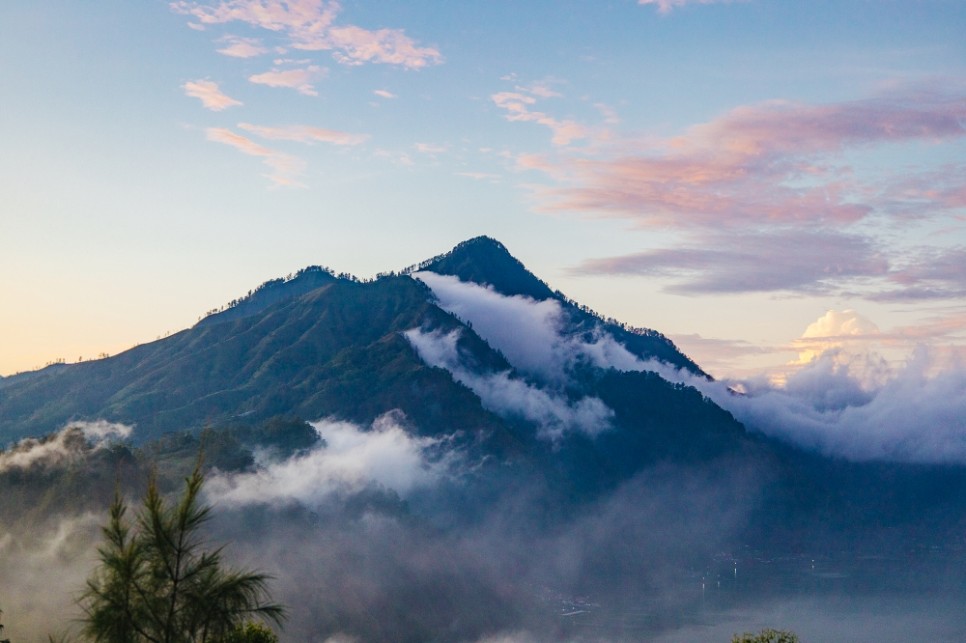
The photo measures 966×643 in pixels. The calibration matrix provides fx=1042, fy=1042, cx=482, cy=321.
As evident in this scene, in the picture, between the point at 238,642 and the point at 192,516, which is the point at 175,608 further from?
the point at 238,642

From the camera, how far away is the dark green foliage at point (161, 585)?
25312mm

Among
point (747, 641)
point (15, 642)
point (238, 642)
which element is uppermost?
point (238, 642)

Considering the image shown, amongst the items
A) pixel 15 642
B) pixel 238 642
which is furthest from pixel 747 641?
pixel 15 642

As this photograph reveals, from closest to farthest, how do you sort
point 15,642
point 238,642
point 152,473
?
point 152,473 → point 238,642 → point 15,642

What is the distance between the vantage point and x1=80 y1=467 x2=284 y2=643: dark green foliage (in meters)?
25.3

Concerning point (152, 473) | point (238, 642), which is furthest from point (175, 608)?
point (238, 642)

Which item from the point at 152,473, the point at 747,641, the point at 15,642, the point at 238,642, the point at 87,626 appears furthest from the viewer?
the point at 15,642

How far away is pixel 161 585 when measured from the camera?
26.0m

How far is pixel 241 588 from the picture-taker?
26344 mm

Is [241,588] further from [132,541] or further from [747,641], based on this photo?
[747,641]

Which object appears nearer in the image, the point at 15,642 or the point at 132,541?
the point at 132,541

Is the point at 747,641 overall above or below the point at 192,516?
below

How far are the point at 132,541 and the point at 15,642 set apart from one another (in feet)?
644

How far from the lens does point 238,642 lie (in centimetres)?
3619
